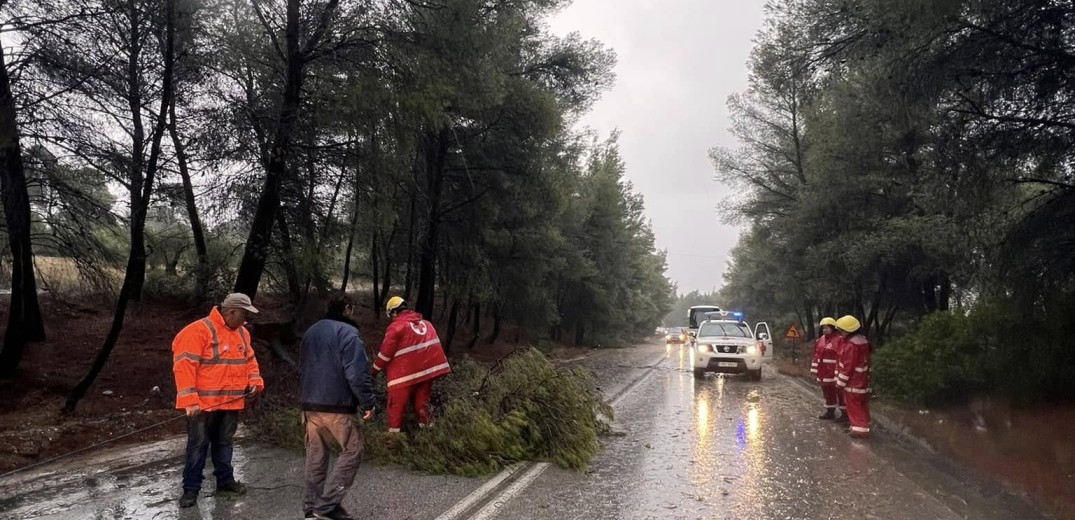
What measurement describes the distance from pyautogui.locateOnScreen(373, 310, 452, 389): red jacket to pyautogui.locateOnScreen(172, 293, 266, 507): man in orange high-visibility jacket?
1348 millimetres

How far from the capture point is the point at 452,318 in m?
23.0

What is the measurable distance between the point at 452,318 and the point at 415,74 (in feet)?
44.2

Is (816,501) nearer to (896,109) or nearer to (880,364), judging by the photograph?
(896,109)

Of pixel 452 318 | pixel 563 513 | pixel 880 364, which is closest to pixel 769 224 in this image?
pixel 452 318

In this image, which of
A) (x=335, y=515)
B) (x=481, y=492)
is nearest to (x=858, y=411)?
(x=481, y=492)

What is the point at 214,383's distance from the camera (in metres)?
5.71

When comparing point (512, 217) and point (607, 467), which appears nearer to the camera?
point (607, 467)

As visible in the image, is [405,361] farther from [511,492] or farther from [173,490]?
[173,490]

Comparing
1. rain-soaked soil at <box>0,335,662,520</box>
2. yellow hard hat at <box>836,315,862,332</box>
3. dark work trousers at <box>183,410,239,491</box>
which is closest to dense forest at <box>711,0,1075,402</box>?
yellow hard hat at <box>836,315,862,332</box>

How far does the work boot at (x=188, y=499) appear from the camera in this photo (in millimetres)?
5527

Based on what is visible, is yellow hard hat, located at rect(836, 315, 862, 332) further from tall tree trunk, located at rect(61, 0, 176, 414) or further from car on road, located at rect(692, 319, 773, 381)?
tall tree trunk, located at rect(61, 0, 176, 414)

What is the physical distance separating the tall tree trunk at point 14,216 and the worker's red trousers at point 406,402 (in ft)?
20.3

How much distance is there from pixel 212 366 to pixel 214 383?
151 mm

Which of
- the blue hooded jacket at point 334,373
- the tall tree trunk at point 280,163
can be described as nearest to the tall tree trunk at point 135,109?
the tall tree trunk at point 280,163
